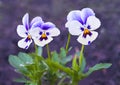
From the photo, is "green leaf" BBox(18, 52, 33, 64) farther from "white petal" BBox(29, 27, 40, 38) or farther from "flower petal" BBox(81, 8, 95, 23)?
"flower petal" BBox(81, 8, 95, 23)

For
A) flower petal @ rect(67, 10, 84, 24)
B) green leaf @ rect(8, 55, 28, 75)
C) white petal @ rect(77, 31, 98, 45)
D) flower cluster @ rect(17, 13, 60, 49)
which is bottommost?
green leaf @ rect(8, 55, 28, 75)

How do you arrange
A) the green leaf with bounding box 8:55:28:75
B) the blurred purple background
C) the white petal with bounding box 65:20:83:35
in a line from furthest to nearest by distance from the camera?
the blurred purple background < the green leaf with bounding box 8:55:28:75 < the white petal with bounding box 65:20:83:35

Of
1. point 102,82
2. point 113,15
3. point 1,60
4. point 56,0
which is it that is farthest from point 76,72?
point 56,0

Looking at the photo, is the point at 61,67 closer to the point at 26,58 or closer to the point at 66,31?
the point at 26,58

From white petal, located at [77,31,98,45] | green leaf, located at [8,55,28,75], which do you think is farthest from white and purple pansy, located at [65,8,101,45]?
green leaf, located at [8,55,28,75]

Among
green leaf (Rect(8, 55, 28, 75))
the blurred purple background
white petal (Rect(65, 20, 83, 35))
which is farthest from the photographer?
the blurred purple background

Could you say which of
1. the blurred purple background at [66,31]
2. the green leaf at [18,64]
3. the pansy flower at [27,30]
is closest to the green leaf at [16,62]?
the green leaf at [18,64]
